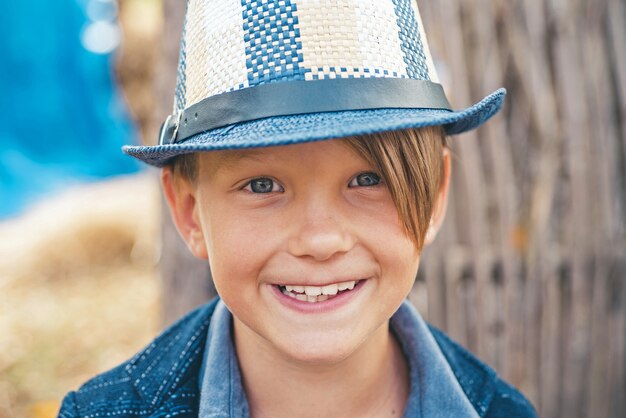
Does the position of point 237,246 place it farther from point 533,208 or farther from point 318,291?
point 533,208

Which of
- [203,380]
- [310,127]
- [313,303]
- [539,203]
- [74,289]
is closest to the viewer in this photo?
[310,127]

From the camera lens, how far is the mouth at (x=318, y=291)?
4.55ft

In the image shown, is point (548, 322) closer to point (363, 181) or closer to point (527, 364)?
point (527, 364)

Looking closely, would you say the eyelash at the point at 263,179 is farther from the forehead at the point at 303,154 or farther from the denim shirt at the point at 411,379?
the denim shirt at the point at 411,379

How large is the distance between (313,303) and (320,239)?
0.18 m

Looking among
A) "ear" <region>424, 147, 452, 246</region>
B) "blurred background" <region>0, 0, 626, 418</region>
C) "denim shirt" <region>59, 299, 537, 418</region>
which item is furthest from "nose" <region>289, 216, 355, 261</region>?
"blurred background" <region>0, 0, 626, 418</region>

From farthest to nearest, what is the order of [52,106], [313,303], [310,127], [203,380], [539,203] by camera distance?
1. [52,106]
2. [539,203]
3. [203,380]
4. [313,303]
5. [310,127]

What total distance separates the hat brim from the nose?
21 cm

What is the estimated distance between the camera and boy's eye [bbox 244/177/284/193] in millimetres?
1373

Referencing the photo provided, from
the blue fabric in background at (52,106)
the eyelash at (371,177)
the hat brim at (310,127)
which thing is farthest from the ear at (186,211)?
the blue fabric in background at (52,106)

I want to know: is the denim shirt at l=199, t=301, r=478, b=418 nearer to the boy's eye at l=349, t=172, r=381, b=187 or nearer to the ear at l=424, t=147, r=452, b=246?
the ear at l=424, t=147, r=452, b=246

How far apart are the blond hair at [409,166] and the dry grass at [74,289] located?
6.23ft

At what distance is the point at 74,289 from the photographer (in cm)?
474

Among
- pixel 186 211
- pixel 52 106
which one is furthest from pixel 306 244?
pixel 52 106
